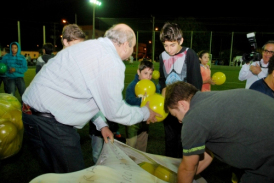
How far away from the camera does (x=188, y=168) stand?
1689 millimetres

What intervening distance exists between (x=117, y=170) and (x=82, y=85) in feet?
2.46

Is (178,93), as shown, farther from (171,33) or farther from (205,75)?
(205,75)

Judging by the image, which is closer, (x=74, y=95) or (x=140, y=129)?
(x=74, y=95)

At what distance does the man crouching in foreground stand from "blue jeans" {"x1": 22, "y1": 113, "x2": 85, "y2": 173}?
1023 millimetres

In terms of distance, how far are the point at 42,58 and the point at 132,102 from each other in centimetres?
336

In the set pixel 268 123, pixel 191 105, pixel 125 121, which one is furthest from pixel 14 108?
pixel 268 123

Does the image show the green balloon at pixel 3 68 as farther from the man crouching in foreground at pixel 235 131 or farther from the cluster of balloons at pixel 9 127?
the man crouching in foreground at pixel 235 131

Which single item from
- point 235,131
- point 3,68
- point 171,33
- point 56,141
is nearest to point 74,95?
point 56,141

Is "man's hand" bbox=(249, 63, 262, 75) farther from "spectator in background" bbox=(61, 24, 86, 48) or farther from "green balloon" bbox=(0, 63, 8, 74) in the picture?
"green balloon" bbox=(0, 63, 8, 74)

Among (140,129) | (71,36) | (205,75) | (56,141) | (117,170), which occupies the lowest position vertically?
(140,129)

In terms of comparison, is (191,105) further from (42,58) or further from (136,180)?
(42,58)

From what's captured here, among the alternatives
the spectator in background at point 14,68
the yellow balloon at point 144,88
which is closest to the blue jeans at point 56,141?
the yellow balloon at point 144,88

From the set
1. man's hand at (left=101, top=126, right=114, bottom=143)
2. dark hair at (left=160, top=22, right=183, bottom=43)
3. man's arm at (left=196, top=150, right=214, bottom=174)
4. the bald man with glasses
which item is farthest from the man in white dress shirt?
the bald man with glasses

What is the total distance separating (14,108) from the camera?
4.19 metres
